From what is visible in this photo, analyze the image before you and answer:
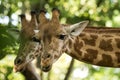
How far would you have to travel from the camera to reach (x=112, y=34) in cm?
872

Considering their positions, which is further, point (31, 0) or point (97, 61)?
point (31, 0)

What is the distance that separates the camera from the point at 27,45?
24.7 feet

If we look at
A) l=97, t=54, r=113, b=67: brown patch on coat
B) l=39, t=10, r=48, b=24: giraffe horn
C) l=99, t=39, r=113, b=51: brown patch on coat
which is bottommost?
l=97, t=54, r=113, b=67: brown patch on coat

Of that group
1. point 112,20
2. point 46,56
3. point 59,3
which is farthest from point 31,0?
point 46,56

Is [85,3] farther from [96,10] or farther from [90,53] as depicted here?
[90,53]

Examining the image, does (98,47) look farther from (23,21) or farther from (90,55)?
(23,21)

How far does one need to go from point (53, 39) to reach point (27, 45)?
0.39 meters

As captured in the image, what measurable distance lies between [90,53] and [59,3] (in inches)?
408

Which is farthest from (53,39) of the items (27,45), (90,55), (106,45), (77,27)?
(106,45)

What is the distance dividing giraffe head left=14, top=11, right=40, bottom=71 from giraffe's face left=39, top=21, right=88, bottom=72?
0.46 feet

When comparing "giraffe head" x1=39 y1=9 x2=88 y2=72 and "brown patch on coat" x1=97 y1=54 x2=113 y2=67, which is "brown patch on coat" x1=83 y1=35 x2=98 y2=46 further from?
"giraffe head" x1=39 y1=9 x2=88 y2=72

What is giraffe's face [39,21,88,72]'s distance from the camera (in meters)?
7.15

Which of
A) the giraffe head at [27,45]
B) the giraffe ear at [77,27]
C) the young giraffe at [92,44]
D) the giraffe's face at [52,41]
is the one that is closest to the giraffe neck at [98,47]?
the young giraffe at [92,44]

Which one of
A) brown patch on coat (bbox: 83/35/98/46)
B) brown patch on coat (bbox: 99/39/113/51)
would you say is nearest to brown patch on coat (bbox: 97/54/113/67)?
brown patch on coat (bbox: 99/39/113/51)
